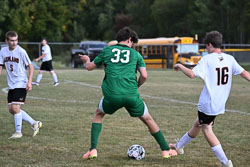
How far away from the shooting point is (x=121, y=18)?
210 feet

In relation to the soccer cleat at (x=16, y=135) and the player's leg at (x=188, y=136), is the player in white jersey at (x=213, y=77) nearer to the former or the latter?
the player's leg at (x=188, y=136)

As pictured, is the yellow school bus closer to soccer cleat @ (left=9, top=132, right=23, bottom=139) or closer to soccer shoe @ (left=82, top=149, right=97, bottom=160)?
soccer cleat @ (left=9, top=132, right=23, bottom=139)

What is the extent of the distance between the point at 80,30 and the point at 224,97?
191ft

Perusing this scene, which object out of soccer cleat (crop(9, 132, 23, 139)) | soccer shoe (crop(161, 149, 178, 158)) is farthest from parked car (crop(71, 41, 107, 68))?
soccer shoe (crop(161, 149, 178, 158))

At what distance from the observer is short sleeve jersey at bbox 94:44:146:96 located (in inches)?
240

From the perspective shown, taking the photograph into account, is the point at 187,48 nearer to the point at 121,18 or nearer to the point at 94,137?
the point at 94,137

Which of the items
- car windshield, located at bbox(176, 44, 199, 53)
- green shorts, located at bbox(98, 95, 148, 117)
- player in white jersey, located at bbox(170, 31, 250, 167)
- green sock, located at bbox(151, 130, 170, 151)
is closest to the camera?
player in white jersey, located at bbox(170, 31, 250, 167)

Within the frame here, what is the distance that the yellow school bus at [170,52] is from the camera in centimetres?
3381

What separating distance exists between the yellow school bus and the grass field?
19.7 meters

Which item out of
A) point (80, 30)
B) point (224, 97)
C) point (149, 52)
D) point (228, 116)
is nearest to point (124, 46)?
point (224, 97)

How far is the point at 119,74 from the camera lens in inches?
241

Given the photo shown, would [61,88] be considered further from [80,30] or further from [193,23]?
[80,30]

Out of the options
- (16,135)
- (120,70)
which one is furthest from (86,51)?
(120,70)

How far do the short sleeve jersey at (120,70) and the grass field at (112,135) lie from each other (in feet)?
3.11
